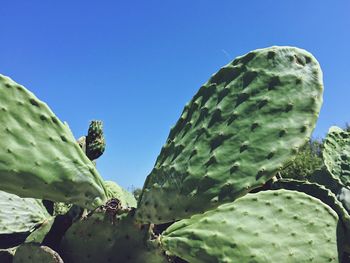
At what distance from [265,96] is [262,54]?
157mm

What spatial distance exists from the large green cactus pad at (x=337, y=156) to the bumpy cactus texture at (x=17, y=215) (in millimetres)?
1410

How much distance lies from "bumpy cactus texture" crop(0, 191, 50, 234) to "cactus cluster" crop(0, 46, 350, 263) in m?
0.49

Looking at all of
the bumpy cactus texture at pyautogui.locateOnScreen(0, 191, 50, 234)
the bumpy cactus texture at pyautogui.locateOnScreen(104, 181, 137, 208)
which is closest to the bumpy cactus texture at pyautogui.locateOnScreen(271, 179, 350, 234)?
the bumpy cactus texture at pyautogui.locateOnScreen(104, 181, 137, 208)

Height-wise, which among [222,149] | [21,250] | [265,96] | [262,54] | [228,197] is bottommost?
[21,250]

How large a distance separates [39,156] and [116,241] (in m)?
0.36

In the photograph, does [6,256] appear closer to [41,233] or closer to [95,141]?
[41,233]

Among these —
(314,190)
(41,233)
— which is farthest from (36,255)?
(314,190)

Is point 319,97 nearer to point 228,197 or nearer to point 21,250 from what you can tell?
point 228,197

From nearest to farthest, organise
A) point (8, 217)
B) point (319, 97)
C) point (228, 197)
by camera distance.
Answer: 1. point (228, 197)
2. point (319, 97)
3. point (8, 217)

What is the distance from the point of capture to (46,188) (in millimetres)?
1669

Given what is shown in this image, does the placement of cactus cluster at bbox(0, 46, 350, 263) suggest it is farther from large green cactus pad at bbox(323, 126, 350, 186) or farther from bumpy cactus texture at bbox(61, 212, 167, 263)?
large green cactus pad at bbox(323, 126, 350, 186)

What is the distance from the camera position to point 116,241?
1.65m

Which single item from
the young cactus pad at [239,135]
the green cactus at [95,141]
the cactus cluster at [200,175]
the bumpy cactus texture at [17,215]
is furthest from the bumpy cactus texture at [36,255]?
the green cactus at [95,141]

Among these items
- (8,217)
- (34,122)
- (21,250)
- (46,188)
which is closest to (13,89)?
(34,122)
